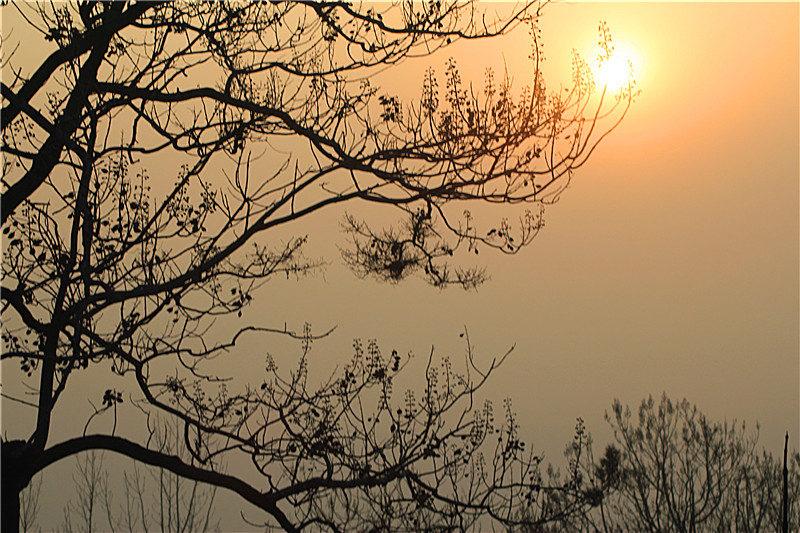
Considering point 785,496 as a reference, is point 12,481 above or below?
above

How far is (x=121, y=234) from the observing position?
6.94 m

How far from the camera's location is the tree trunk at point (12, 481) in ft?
22.0

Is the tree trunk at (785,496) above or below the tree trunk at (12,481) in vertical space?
below

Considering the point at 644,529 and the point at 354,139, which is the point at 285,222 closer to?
the point at 354,139

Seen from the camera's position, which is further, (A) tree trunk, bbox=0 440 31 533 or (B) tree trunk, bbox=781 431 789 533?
(A) tree trunk, bbox=0 440 31 533

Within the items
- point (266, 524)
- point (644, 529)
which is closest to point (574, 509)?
point (266, 524)

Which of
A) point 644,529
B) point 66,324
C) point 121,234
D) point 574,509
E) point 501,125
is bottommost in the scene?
point 574,509

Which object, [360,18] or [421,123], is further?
[360,18]

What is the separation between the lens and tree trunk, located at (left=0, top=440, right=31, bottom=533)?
669 centimetres

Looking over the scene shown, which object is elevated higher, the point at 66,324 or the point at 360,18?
the point at 360,18

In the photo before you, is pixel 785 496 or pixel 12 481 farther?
pixel 12 481

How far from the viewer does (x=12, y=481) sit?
676cm

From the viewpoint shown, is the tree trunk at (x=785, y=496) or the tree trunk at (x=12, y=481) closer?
the tree trunk at (x=785, y=496)

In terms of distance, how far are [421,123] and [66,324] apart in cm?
302
